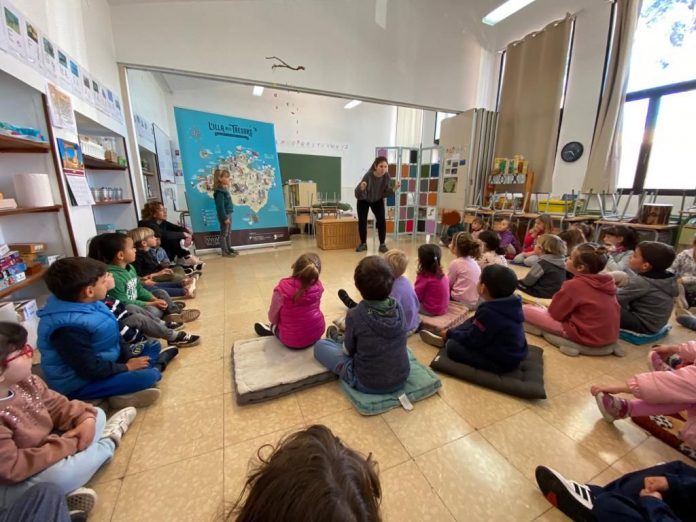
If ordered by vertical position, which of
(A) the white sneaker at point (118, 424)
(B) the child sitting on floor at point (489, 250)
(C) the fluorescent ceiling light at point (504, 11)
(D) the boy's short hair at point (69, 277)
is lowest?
(A) the white sneaker at point (118, 424)

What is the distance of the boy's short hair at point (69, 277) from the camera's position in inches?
50.8

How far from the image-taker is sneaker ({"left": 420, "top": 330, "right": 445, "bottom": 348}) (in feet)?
6.77

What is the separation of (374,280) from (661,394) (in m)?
1.21

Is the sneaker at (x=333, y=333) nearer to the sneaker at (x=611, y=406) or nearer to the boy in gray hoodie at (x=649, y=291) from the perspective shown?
the sneaker at (x=611, y=406)

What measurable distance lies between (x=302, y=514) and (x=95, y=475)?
1.27m

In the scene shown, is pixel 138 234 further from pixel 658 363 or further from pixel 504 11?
pixel 504 11

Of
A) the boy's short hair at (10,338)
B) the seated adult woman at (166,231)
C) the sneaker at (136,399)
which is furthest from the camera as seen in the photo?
the seated adult woman at (166,231)

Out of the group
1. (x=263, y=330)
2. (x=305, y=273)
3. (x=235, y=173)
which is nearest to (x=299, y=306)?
(x=305, y=273)

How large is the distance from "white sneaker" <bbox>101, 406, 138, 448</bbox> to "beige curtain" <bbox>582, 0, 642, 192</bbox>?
6.18m

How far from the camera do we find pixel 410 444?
4.21ft

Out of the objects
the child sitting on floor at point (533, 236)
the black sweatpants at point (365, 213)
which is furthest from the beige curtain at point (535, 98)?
the black sweatpants at point (365, 213)

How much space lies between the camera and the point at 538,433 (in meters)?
1.35

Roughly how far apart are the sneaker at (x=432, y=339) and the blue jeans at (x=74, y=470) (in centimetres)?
178

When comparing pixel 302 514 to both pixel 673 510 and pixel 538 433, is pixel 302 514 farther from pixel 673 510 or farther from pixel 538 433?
pixel 538 433
